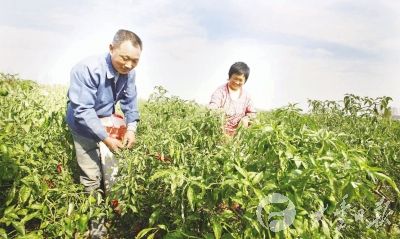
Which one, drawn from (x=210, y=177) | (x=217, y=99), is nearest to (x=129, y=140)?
(x=210, y=177)

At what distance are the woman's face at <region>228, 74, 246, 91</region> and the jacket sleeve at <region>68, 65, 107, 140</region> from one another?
6.98ft

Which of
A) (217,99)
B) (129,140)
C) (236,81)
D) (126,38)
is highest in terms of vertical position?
(126,38)

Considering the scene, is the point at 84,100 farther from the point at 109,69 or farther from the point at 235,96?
the point at 235,96

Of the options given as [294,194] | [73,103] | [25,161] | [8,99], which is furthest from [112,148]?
[294,194]

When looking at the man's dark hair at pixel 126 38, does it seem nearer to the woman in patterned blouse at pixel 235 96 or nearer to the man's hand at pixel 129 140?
the man's hand at pixel 129 140

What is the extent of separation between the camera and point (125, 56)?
9.78 feet

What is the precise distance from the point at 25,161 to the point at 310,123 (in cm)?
186

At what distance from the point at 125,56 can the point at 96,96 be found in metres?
0.42

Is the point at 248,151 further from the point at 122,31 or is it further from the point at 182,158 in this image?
the point at 122,31

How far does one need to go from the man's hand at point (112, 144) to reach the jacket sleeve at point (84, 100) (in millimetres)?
55

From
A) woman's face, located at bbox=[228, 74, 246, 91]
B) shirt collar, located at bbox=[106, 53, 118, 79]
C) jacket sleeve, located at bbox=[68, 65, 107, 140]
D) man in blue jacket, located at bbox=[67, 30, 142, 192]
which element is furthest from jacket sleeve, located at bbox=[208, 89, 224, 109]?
jacket sleeve, located at bbox=[68, 65, 107, 140]

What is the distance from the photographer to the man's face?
295 centimetres

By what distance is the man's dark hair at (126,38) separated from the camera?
2959 millimetres

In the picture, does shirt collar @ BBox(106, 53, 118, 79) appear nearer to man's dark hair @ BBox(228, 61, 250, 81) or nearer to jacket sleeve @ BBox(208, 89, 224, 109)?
jacket sleeve @ BBox(208, 89, 224, 109)
